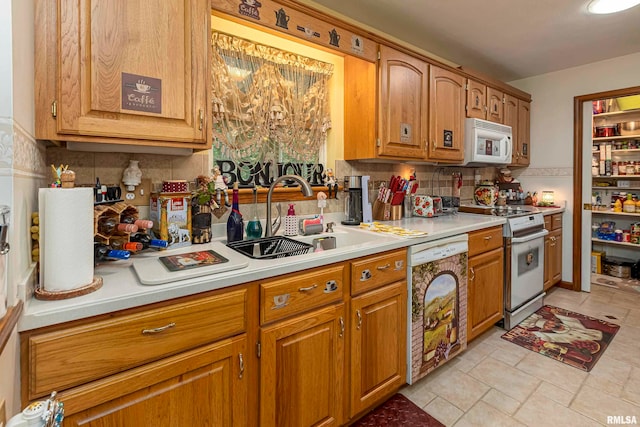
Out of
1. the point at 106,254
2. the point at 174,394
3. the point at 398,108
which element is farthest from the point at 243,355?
the point at 398,108

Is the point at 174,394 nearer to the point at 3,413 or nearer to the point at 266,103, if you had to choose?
the point at 3,413

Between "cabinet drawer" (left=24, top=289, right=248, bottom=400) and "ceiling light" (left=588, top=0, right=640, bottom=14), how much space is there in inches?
110

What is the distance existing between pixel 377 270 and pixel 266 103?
117cm

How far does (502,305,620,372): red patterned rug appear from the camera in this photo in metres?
2.16

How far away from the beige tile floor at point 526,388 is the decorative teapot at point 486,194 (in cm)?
141

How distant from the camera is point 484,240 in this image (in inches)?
88.8

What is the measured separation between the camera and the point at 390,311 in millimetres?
1620

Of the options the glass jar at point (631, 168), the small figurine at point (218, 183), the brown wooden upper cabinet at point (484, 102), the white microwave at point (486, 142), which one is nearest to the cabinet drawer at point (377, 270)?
the small figurine at point (218, 183)

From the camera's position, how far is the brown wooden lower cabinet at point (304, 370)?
3.88ft

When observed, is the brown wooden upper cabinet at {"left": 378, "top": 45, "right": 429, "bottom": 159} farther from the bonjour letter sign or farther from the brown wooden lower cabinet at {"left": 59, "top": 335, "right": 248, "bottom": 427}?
the brown wooden lower cabinet at {"left": 59, "top": 335, "right": 248, "bottom": 427}

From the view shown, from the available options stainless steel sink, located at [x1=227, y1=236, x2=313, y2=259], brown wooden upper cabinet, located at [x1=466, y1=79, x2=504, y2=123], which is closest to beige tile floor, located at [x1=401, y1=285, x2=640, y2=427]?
stainless steel sink, located at [x1=227, y1=236, x2=313, y2=259]

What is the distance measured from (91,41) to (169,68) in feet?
0.80

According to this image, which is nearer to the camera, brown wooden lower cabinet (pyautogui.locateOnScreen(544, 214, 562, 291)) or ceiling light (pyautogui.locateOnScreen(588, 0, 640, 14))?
ceiling light (pyautogui.locateOnScreen(588, 0, 640, 14))

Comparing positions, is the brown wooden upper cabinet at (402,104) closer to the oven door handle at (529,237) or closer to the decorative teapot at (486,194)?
the oven door handle at (529,237)
